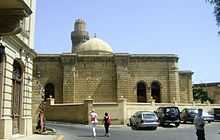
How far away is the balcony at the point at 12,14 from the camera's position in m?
8.79

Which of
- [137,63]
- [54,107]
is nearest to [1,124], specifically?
[54,107]

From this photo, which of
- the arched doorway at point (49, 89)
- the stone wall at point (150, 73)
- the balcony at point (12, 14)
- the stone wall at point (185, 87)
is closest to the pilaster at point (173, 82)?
the stone wall at point (150, 73)

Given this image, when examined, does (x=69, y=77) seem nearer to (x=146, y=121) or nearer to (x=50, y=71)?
(x=50, y=71)

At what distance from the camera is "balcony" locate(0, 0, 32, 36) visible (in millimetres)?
8791

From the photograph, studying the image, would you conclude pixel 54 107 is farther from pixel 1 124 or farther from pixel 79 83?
pixel 1 124

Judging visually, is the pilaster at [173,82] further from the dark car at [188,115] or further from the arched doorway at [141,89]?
the dark car at [188,115]

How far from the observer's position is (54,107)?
37.4m

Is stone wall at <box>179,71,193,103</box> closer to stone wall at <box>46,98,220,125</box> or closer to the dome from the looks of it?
the dome

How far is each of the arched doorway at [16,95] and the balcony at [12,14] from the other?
360 inches

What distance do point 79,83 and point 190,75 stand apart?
15257 millimetres

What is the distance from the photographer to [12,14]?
908 cm

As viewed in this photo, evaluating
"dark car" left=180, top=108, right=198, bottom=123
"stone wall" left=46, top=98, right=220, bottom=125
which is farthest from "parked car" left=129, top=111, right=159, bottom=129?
"dark car" left=180, top=108, right=198, bottom=123

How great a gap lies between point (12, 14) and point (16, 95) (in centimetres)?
1055

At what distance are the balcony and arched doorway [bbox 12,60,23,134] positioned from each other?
30.0ft
